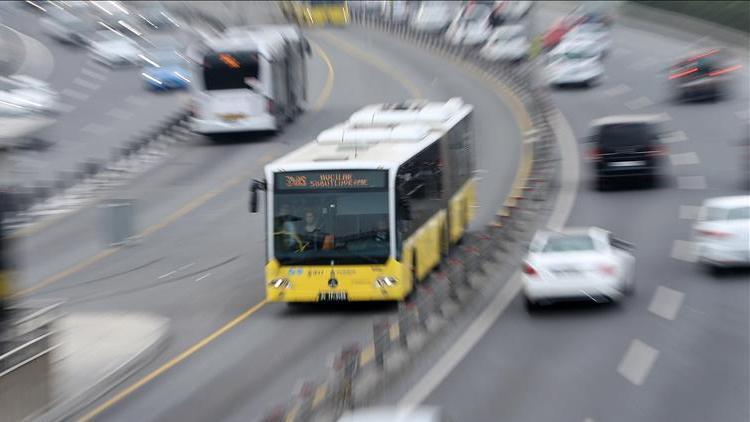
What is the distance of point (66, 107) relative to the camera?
55.9 metres

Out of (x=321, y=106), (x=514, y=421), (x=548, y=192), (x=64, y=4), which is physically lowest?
(x=514, y=421)

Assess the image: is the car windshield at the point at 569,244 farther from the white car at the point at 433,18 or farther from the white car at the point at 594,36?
the white car at the point at 433,18

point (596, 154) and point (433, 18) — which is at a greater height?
point (433, 18)

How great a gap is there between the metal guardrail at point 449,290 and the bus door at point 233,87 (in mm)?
9610

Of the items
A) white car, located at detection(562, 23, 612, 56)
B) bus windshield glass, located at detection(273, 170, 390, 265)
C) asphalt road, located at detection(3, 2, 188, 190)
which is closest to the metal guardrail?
bus windshield glass, located at detection(273, 170, 390, 265)

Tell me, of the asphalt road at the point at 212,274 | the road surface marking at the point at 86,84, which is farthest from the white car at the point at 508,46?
the road surface marking at the point at 86,84

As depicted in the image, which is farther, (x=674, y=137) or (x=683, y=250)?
(x=674, y=137)

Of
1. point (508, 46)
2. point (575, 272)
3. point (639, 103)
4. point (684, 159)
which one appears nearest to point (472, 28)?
point (508, 46)

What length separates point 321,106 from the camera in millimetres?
56031

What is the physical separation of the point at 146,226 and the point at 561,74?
27.9 meters

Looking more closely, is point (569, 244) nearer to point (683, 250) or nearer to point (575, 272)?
point (575, 272)

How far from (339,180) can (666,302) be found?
6240 mm

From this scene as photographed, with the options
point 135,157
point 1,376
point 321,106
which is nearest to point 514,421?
point 1,376

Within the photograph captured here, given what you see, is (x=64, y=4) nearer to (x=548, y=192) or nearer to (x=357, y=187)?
(x=548, y=192)
